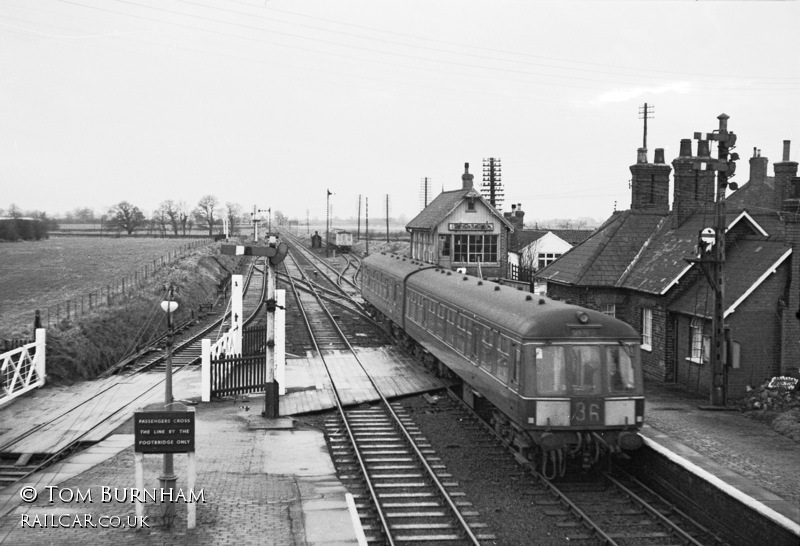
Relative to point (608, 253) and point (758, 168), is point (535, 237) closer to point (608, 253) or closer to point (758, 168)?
point (758, 168)

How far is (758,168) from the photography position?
4819 cm

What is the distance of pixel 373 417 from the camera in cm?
1856

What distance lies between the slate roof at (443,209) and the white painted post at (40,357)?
1136 inches

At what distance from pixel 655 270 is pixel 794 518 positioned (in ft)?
45.6

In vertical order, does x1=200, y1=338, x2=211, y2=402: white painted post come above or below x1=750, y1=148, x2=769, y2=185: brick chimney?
below

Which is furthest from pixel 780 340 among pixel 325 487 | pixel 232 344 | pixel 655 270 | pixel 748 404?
pixel 232 344

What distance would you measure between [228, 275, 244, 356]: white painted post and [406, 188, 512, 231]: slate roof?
24.1 meters

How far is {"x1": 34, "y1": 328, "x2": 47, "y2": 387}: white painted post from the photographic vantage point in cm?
2075

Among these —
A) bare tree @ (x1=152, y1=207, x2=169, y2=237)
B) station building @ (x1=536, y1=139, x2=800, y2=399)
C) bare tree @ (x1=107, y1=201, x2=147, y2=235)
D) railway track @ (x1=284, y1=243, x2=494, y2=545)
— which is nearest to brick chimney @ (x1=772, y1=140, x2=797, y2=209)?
station building @ (x1=536, y1=139, x2=800, y2=399)

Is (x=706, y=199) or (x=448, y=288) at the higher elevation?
(x=706, y=199)

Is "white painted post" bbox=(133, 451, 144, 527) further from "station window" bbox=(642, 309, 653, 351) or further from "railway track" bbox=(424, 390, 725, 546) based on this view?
"station window" bbox=(642, 309, 653, 351)

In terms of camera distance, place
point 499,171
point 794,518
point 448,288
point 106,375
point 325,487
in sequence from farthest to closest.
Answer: point 499,171 → point 106,375 → point 448,288 → point 325,487 → point 794,518

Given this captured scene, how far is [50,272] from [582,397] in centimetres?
4158

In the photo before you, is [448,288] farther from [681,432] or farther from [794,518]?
[794,518]
